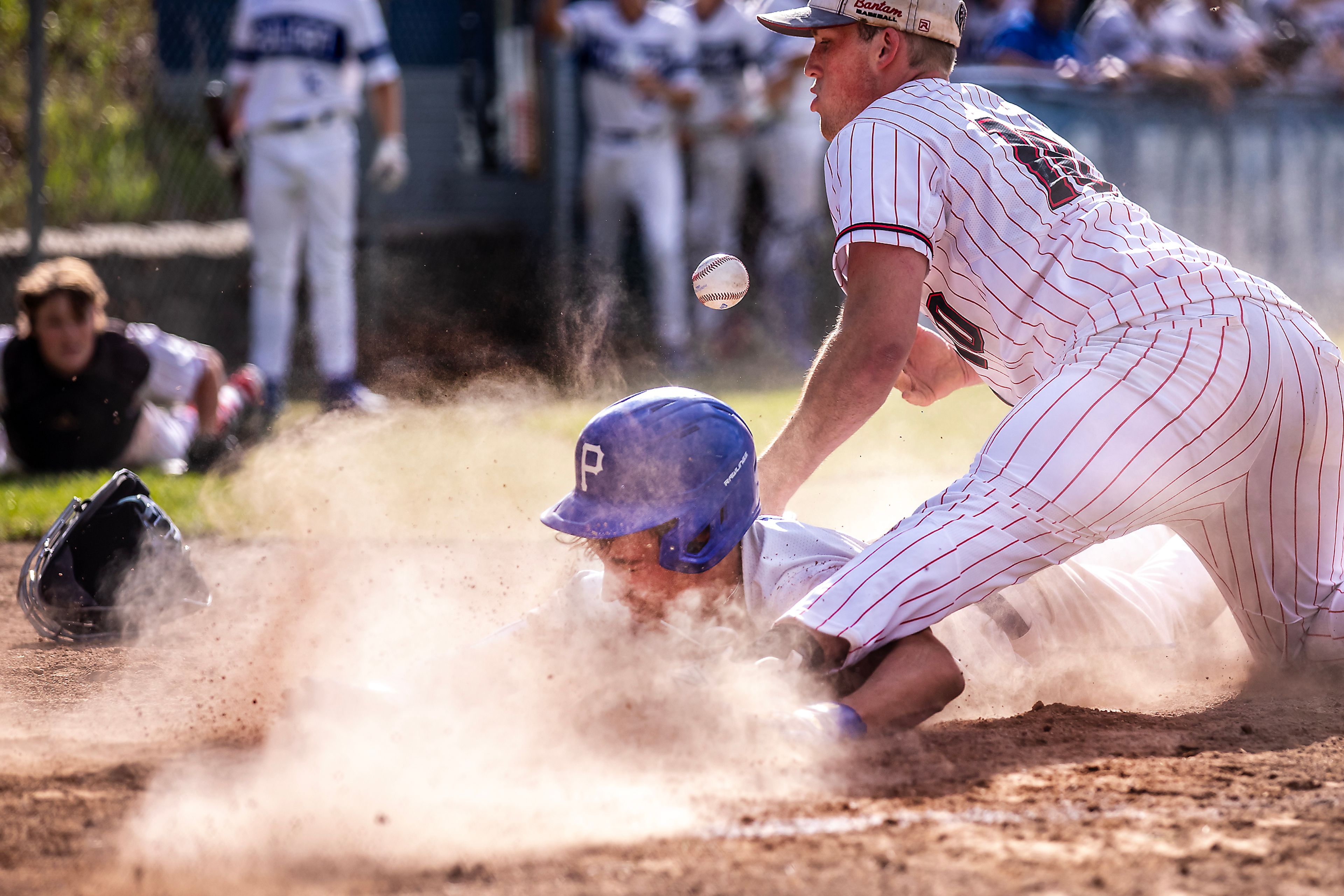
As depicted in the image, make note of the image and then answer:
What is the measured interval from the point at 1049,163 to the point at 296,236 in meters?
6.06

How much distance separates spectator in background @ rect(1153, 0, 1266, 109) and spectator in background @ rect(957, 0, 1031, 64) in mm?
1194

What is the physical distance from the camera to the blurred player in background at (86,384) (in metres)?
6.62

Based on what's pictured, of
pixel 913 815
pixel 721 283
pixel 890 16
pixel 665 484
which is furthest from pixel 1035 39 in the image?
pixel 913 815

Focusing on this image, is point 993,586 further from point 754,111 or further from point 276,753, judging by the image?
point 754,111

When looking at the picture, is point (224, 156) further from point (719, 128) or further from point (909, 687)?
point (909, 687)

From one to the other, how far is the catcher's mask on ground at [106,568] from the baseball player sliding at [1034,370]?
2.14m

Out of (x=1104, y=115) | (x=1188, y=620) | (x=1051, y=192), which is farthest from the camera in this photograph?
(x=1104, y=115)

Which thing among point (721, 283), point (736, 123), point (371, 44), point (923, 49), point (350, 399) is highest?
point (923, 49)

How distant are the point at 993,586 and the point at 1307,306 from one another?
8.89m

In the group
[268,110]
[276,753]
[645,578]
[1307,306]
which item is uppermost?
[268,110]

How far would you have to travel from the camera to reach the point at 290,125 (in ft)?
27.0

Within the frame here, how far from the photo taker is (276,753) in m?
2.93

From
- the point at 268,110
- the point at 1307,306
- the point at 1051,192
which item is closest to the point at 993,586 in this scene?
the point at 1051,192

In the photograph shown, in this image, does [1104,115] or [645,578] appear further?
[1104,115]
